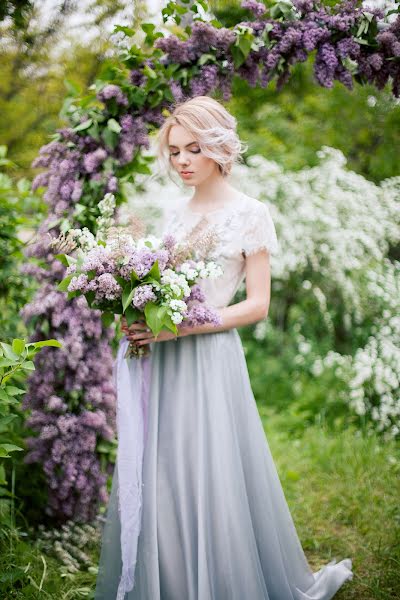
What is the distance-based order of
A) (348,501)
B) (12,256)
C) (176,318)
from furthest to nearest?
(348,501) < (12,256) < (176,318)

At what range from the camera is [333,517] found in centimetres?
351

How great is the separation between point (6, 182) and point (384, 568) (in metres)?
3.04

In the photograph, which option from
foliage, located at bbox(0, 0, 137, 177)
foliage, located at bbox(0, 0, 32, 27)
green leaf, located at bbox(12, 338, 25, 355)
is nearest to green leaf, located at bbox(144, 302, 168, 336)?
green leaf, located at bbox(12, 338, 25, 355)

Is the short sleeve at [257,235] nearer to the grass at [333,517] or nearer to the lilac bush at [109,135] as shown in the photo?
the lilac bush at [109,135]

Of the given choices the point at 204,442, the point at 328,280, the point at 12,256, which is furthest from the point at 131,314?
the point at 328,280

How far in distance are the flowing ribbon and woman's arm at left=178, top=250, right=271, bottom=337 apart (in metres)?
0.40

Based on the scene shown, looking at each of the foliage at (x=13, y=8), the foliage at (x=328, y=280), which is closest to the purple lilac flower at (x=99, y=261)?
the foliage at (x=13, y=8)

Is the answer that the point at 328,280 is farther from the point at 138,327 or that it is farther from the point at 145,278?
the point at 145,278

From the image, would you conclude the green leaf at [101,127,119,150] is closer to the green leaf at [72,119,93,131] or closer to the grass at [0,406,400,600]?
the green leaf at [72,119,93,131]

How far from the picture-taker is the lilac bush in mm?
2748

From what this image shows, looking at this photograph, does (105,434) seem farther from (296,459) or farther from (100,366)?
(296,459)

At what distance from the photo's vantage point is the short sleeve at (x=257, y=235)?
2.36m

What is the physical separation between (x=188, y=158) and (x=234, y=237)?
15.2 inches

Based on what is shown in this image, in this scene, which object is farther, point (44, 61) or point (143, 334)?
point (44, 61)
